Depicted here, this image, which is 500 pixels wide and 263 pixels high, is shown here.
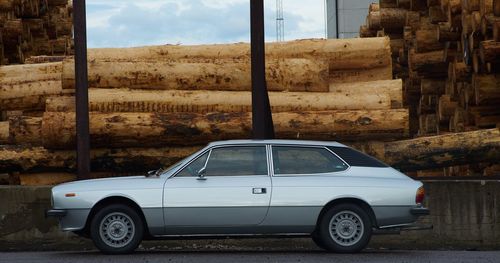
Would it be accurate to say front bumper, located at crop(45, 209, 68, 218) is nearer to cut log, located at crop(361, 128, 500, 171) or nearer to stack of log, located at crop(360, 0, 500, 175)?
cut log, located at crop(361, 128, 500, 171)

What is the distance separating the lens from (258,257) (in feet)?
36.6

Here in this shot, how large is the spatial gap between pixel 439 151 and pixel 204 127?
326 centimetres

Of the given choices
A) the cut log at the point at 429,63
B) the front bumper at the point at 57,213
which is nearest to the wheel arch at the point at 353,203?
the front bumper at the point at 57,213

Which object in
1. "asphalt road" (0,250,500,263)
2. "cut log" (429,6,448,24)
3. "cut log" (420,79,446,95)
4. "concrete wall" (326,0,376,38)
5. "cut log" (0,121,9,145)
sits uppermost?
"concrete wall" (326,0,376,38)

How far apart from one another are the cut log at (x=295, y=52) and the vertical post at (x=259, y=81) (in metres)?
1.96

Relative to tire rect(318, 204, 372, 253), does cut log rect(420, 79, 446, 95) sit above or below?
above

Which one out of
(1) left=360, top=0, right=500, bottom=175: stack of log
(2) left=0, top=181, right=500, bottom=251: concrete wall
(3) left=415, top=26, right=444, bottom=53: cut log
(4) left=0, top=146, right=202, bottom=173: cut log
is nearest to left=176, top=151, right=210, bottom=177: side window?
(2) left=0, top=181, right=500, bottom=251: concrete wall

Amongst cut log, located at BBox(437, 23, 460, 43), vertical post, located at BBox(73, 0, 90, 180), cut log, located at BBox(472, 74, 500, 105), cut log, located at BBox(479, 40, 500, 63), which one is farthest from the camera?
cut log, located at BBox(437, 23, 460, 43)

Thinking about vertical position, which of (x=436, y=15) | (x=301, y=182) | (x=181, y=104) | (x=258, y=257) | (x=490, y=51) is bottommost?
(x=258, y=257)

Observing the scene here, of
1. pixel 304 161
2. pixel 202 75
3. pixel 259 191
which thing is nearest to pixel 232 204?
pixel 259 191

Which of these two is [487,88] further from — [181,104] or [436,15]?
[181,104]

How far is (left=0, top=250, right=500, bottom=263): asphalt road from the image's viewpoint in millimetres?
10930

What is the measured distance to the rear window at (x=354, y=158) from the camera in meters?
12.1

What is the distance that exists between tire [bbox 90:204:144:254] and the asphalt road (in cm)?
14
